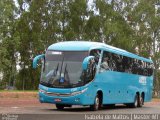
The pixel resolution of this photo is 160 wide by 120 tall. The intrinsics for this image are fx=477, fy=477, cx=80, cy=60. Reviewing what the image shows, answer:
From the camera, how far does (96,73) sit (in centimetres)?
2461

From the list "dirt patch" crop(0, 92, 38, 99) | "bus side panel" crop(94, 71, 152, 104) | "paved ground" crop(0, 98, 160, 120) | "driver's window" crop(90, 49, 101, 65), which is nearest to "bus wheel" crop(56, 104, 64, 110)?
"paved ground" crop(0, 98, 160, 120)

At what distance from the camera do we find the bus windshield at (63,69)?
23344 mm

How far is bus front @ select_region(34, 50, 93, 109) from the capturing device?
23.3 metres

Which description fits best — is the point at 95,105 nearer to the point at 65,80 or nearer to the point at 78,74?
the point at 78,74

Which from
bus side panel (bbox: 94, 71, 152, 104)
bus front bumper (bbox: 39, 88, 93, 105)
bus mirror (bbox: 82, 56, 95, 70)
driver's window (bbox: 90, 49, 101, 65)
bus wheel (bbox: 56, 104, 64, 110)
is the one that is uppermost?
driver's window (bbox: 90, 49, 101, 65)

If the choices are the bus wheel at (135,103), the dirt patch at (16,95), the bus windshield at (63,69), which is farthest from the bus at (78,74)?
the dirt patch at (16,95)

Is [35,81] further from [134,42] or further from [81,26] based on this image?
[134,42]

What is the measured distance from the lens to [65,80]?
919 inches

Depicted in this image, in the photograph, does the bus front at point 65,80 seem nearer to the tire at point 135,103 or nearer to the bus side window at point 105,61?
the bus side window at point 105,61

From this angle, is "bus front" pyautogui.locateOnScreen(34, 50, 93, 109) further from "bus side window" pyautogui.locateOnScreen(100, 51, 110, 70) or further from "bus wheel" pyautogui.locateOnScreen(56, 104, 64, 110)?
"bus wheel" pyautogui.locateOnScreen(56, 104, 64, 110)

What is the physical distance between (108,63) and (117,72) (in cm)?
197

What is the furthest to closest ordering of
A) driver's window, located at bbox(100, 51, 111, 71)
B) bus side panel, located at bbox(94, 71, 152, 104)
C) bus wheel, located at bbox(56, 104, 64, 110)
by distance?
1. bus wheel, located at bbox(56, 104, 64, 110)
2. bus side panel, located at bbox(94, 71, 152, 104)
3. driver's window, located at bbox(100, 51, 111, 71)

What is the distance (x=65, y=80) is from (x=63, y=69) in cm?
58

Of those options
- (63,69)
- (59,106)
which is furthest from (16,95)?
(63,69)
